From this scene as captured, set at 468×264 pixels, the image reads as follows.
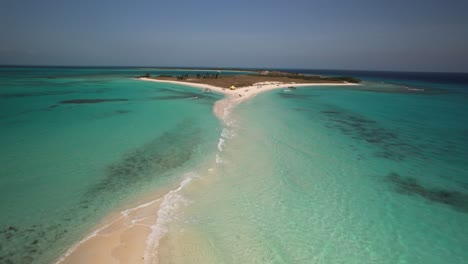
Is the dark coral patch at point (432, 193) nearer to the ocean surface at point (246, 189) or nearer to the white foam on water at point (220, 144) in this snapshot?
the ocean surface at point (246, 189)

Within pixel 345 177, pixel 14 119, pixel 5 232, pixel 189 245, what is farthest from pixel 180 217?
pixel 14 119

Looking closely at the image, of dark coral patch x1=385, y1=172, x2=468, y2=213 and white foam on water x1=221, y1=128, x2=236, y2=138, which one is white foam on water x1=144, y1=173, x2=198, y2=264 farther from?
dark coral patch x1=385, y1=172, x2=468, y2=213

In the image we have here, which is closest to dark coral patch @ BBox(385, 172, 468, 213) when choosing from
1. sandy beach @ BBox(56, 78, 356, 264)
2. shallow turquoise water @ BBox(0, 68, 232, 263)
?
sandy beach @ BBox(56, 78, 356, 264)

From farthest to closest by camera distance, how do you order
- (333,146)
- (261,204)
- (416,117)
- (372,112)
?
1. (372,112)
2. (416,117)
3. (333,146)
4. (261,204)

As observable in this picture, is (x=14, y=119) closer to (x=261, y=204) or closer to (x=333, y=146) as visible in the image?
(x=261, y=204)

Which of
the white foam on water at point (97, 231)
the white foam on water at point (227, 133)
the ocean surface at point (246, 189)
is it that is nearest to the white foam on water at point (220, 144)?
the ocean surface at point (246, 189)
